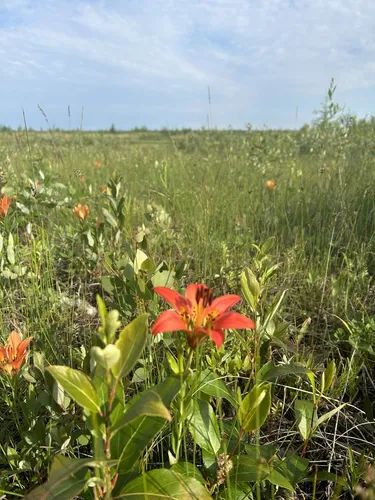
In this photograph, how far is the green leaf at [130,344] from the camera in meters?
0.67

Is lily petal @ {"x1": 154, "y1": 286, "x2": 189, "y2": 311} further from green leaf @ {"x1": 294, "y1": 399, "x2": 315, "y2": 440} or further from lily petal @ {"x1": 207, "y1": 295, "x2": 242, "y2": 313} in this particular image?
green leaf @ {"x1": 294, "y1": 399, "x2": 315, "y2": 440}

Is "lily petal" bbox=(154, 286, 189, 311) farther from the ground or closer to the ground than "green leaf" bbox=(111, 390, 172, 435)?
farther from the ground

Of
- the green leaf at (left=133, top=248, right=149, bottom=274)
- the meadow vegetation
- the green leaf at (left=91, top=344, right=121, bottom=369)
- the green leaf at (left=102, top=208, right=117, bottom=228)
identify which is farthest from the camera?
the green leaf at (left=102, top=208, right=117, bottom=228)

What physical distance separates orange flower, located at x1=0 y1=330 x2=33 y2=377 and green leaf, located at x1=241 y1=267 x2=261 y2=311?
0.58m

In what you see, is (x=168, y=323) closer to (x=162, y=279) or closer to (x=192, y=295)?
(x=192, y=295)

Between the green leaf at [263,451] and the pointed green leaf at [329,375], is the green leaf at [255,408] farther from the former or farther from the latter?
the pointed green leaf at [329,375]

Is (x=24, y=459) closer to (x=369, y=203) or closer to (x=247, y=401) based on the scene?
(x=247, y=401)

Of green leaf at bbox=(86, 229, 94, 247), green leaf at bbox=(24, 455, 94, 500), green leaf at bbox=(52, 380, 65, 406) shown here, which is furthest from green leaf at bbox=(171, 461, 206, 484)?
green leaf at bbox=(86, 229, 94, 247)

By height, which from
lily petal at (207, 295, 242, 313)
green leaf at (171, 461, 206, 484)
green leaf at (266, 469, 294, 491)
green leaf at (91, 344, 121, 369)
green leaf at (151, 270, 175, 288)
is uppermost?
lily petal at (207, 295, 242, 313)

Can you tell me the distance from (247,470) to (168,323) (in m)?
0.44

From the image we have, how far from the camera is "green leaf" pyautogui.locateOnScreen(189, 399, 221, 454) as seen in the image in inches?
37.2

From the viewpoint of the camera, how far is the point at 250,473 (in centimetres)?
85

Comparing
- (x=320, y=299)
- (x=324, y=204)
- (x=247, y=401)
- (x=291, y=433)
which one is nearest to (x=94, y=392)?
(x=247, y=401)

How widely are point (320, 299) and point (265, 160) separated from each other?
8.38ft
